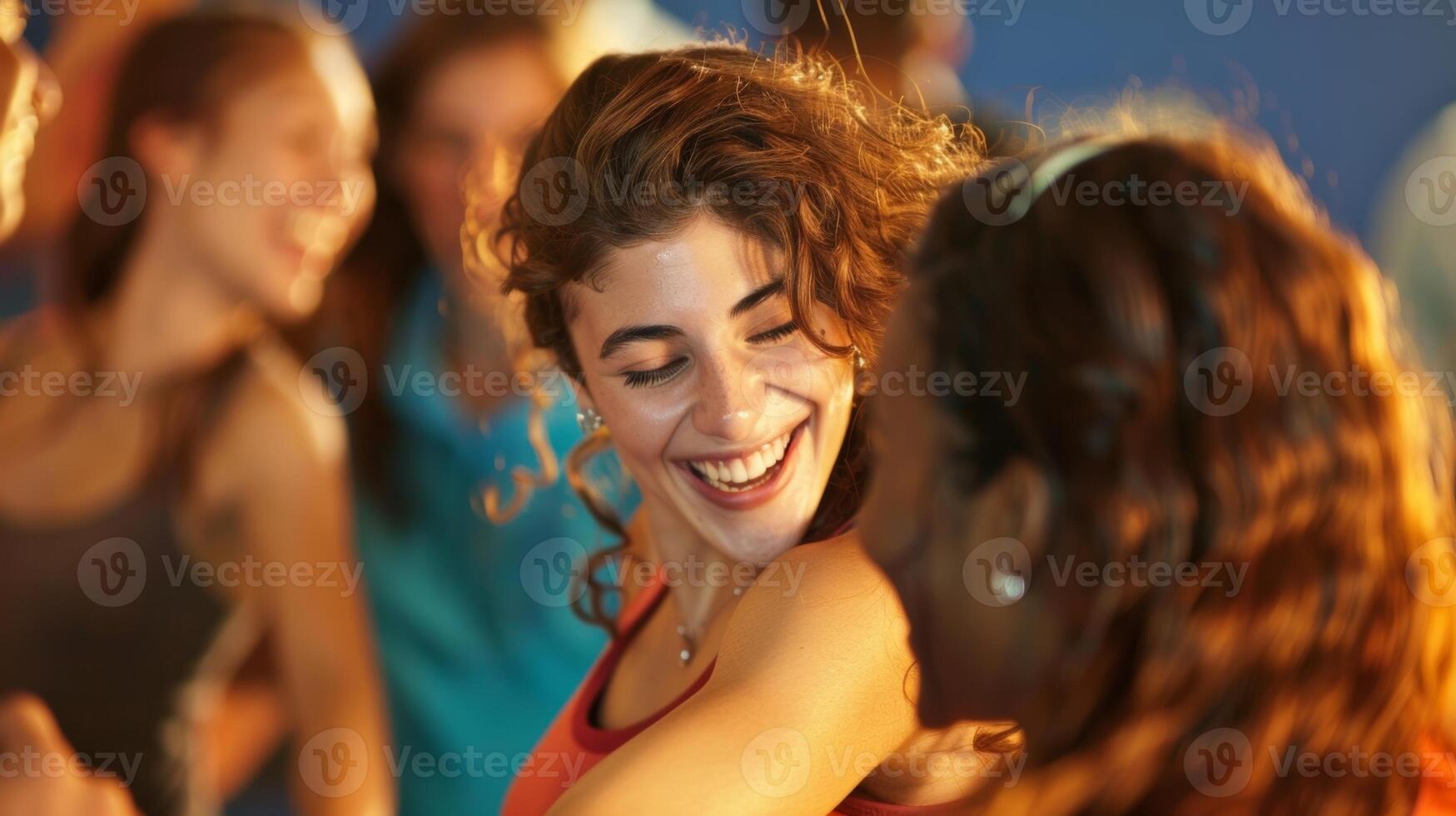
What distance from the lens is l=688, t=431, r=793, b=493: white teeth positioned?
0.82 meters

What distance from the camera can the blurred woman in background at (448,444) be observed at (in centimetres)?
186

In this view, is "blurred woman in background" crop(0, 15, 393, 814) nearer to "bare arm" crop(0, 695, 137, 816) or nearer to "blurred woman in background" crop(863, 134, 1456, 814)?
"bare arm" crop(0, 695, 137, 816)

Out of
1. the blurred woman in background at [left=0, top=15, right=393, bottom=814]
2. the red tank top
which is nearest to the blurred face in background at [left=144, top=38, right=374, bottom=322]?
the blurred woman in background at [left=0, top=15, right=393, bottom=814]

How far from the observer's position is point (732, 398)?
786 mm

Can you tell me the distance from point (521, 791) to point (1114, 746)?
52 cm

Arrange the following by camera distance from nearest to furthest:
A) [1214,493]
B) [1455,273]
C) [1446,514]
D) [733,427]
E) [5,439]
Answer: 1. [1214,493]
2. [1446,514]
3. [733,427]
4. [1455,273]
5. [5,439]

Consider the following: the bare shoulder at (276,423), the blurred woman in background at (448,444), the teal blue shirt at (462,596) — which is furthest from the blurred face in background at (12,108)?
the teal blue shirt at (462,596)

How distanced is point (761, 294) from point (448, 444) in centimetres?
125

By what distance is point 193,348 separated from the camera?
5.73 ft

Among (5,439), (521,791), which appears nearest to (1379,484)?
(521,791)

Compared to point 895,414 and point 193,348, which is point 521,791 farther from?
point 193,348

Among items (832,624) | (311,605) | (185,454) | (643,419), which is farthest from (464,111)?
(832,624)

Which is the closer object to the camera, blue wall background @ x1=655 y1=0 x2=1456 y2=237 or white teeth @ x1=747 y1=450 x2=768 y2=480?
white teeth @ x1=747 y1=450 x2=768 y2=480

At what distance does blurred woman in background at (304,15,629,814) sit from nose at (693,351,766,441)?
1.02 meters
